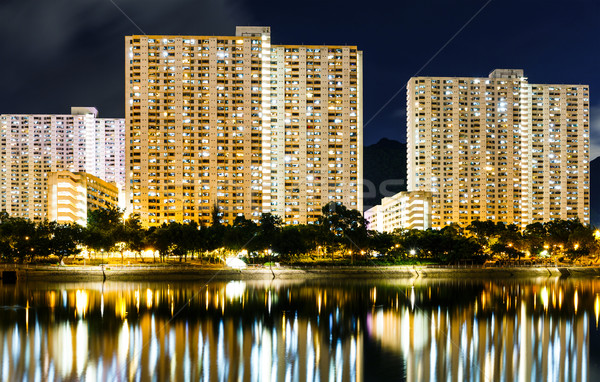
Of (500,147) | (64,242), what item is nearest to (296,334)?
(64,242)

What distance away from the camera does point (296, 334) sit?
124 feet

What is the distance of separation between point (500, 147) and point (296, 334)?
15855cm

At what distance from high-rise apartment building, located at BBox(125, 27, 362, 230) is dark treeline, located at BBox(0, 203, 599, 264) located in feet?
123

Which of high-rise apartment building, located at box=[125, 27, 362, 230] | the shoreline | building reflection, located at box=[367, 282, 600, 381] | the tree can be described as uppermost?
high-rise apartment building, located at box=[125, 27, 362, 230]

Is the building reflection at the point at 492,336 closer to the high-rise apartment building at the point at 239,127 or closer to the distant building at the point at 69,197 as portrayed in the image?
the high-rise apartment building at the point at 239,127

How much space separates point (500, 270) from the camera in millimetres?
86000

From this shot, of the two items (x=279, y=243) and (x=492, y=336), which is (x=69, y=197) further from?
(x=492, y=336)

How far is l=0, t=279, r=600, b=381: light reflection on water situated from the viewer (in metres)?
28.3

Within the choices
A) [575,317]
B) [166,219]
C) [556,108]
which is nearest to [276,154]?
[166,219]

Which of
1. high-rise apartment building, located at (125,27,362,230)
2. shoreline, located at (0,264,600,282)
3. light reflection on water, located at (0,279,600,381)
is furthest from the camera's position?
high-rise apartment building, located at (125,27,362,230)

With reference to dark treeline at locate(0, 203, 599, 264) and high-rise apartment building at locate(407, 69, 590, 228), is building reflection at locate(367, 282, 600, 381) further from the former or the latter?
high-rise apartment building at locate(407, 69, 590, 228)

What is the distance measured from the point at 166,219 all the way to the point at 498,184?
103521 mm

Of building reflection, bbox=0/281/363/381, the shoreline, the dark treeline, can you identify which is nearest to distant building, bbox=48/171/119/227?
the dark treeline

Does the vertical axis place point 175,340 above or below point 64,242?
below
